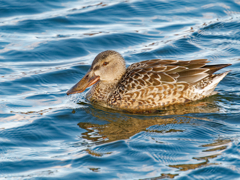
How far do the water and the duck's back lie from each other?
0.28 metres

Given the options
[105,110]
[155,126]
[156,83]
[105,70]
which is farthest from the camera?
[105,70]

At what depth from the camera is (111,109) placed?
25.1 feet

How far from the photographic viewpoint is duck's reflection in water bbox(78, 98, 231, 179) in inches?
223

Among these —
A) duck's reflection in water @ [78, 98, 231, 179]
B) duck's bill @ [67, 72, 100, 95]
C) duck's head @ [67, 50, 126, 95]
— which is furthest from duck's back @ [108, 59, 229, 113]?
duck's bill @ [67, 72, 100, 95]

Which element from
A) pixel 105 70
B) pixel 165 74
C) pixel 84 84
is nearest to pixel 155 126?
pixel 165 74

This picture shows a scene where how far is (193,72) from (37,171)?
3637 millimetres

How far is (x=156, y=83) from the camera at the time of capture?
24.4ft

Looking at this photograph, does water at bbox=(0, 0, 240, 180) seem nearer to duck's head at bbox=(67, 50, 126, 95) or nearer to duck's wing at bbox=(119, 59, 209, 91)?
duck's head at bbox=(67, 50, 126, 95)

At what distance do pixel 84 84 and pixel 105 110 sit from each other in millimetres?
770

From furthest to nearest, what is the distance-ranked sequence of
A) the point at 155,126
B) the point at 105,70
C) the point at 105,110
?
the point at 105,70, the point at 105,110, the point at 155,126

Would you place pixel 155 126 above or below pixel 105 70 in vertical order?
below

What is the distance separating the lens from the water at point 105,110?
5.47 metres

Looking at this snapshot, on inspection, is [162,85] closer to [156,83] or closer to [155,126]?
[156,83]

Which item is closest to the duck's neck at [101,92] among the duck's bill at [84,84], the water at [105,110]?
the duck's bill at [84,84]
